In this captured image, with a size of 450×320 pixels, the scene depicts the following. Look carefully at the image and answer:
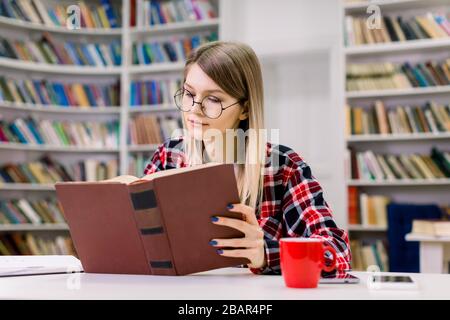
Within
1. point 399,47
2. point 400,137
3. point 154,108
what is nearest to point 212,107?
point 400,137

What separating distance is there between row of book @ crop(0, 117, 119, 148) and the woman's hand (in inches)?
146

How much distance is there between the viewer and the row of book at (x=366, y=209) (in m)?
4.21

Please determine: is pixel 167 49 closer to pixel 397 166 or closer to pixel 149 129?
pixel 149 129

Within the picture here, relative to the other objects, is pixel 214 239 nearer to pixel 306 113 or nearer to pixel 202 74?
pixel 202 74

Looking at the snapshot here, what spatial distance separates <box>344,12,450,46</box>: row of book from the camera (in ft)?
13.5

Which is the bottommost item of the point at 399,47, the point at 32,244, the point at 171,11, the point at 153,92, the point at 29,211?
the point at 32,244

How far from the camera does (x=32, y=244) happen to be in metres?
4.41

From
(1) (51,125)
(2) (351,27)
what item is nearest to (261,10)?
(2) (351,27)

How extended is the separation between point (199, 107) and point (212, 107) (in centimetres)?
4

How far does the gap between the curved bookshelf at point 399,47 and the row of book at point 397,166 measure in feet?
2.42

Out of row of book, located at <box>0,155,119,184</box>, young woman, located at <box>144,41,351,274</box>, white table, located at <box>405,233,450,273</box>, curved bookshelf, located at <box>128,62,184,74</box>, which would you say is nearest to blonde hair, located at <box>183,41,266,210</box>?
young woman, located at <box>144,41,351,274</box>

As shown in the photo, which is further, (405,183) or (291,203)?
(405,183)

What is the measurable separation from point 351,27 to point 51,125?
2445 mm
